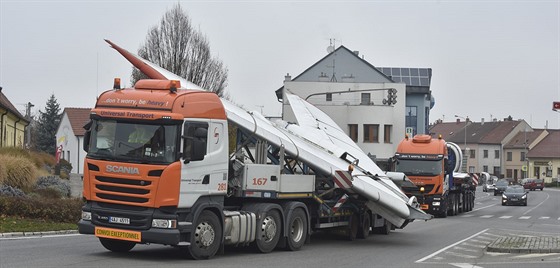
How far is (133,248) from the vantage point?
17203mm

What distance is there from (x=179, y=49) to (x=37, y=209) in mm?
21932

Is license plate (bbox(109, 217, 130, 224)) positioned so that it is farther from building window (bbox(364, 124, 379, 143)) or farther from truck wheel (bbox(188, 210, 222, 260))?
building window (bbox(364, 124, 379, 143))

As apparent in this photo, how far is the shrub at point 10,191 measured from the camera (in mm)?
24528

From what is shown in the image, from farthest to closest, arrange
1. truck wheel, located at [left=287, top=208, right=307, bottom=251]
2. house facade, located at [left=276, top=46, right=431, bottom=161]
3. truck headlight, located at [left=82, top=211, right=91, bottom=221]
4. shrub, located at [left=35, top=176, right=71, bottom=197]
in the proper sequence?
1. house facade, located at [left=276, top=46, right=431, bottom=161]
2. shrub, located at [left=35, top=176, right=71, bottom=197]
3. truck wheel, located at [left=287, top=208, right=307, bottom=251]
4. truck headlight, located at [left=82, top=211, right=91, bottom=221]

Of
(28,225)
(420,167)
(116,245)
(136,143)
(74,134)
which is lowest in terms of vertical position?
(28,225)

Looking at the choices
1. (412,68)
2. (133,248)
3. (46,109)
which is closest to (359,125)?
(412,68)

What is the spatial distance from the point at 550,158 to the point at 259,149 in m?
115

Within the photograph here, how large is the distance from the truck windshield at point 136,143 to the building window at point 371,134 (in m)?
59.0

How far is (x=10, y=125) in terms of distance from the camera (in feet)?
194

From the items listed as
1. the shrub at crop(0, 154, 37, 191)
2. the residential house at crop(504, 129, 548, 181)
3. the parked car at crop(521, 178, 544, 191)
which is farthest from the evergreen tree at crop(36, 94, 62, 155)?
the residential house at crop(504, 129, 548, 181)

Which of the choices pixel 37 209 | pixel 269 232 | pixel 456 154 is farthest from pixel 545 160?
pixel 269 232

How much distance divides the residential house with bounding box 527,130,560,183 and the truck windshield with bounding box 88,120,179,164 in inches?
4631

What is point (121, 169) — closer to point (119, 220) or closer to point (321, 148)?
point (119, 220)

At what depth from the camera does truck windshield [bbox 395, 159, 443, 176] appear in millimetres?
36219
